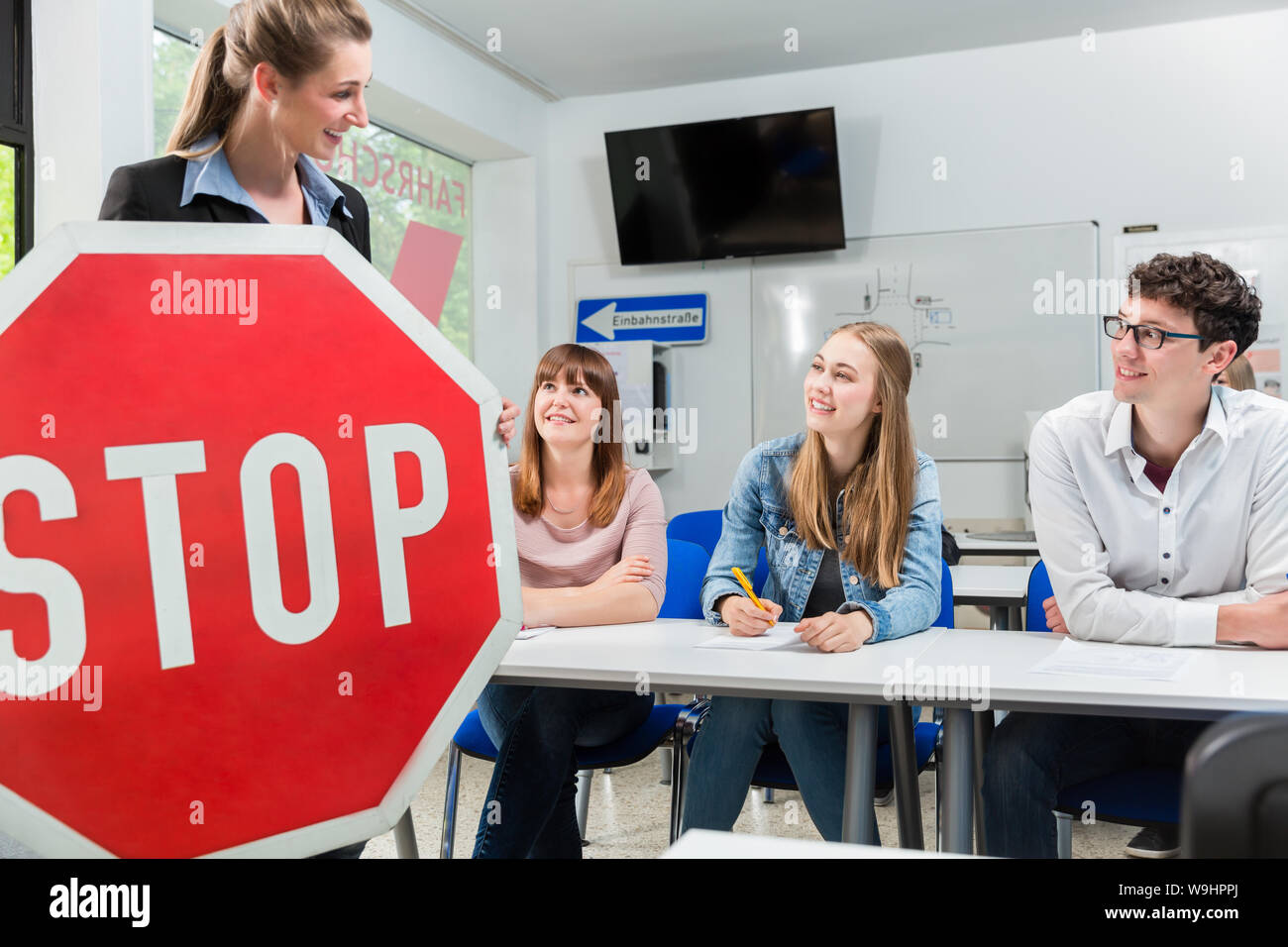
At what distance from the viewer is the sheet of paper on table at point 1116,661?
1.67m

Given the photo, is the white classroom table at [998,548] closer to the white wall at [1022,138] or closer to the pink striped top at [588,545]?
the white wall at [1022,138]

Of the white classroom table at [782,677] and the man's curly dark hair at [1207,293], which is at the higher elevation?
the man's curly dark hair at [1207,293]

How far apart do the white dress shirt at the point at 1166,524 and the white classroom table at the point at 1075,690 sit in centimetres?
13

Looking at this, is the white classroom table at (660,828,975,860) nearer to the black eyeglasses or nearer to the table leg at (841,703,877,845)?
the table leg at (841,703,877,845)

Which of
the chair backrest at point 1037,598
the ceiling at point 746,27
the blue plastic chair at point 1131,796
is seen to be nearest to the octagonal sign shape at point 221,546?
the blue plastic chair at point 1131,796

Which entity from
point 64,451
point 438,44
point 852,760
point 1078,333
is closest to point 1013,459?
point 1078,333

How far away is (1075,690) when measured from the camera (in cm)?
157

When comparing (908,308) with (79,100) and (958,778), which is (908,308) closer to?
(79,100)

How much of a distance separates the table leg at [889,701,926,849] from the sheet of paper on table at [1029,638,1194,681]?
0.32 metres

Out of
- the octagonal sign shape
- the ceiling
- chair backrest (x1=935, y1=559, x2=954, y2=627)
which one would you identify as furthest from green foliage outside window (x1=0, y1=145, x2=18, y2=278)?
chair backrest (x1=935, y1=559, x2=954, y2=627)

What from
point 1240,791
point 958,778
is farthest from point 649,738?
point 1240,791

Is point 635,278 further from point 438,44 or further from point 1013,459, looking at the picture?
point 1013,459

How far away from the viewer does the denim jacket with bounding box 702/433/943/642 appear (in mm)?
2160

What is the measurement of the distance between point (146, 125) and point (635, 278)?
9.56 feet
